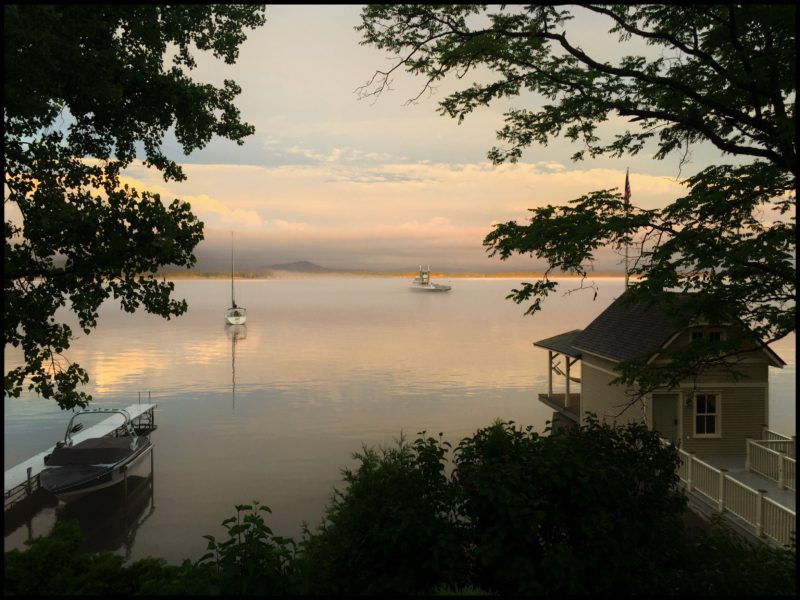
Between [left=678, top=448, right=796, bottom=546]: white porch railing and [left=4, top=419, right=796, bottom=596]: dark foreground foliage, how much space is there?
4286 mm

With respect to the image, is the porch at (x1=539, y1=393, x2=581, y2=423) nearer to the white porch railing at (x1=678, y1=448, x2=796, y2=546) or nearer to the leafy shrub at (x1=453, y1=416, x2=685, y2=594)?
the white porch railing at (x1=678, y1=448, x2=796, y2=546)

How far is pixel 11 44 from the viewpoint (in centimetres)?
715

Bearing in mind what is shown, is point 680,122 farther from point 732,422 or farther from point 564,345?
point 564,345

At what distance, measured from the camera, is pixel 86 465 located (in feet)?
81.6

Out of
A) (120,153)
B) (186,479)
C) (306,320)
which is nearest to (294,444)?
(186,479)

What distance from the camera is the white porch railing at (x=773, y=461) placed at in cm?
1784

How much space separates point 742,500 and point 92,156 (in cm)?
1829

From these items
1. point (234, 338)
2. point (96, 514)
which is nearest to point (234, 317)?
point (234, 338)

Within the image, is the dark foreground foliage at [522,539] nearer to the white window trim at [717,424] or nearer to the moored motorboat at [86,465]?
the white window trim at [717,424]

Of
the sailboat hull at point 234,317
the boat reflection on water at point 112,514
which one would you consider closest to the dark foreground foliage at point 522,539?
the boat reflection on water at point 112,514

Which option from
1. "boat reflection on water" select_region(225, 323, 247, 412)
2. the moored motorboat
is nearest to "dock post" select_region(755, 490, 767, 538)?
the moored motorboat

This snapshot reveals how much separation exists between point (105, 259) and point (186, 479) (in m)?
23.1

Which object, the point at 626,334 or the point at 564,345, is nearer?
the point at 626,334

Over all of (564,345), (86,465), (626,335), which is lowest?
(86,465)
